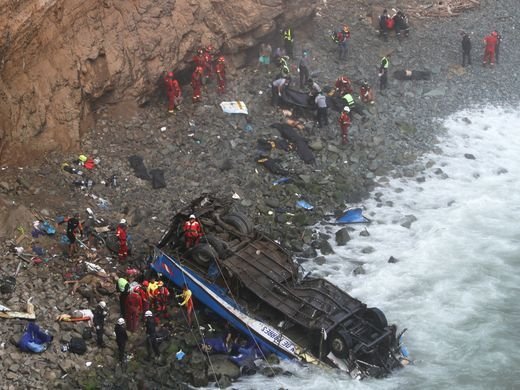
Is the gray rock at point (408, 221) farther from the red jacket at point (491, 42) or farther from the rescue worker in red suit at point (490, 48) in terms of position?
the red jacket at point (491, 42)

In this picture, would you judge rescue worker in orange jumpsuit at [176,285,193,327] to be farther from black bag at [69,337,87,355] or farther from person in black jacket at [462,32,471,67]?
person in black jacket at [462,32,471,67]

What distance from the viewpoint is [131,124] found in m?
21.9

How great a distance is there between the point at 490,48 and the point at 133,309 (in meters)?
19.9

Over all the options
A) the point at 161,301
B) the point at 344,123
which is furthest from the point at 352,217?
the point at 161,301

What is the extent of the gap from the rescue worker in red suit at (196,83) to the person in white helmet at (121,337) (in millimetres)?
10269

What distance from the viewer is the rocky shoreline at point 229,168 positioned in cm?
1494

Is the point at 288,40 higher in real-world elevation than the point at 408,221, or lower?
higher

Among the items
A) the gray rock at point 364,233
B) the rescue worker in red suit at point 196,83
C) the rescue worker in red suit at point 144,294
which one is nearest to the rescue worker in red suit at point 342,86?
the rescue worker in red suit at point 196,83

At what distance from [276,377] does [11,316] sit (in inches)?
213

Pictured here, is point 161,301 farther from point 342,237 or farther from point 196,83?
point 196,83

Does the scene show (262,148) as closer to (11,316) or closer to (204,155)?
(204,155)

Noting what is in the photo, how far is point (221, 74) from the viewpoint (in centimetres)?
2403

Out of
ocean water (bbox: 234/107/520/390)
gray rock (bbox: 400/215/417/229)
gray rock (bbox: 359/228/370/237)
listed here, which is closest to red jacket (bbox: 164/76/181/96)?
ocean water (bbox: 234/107/520/390)

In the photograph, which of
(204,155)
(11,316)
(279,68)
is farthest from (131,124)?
(11,316)
